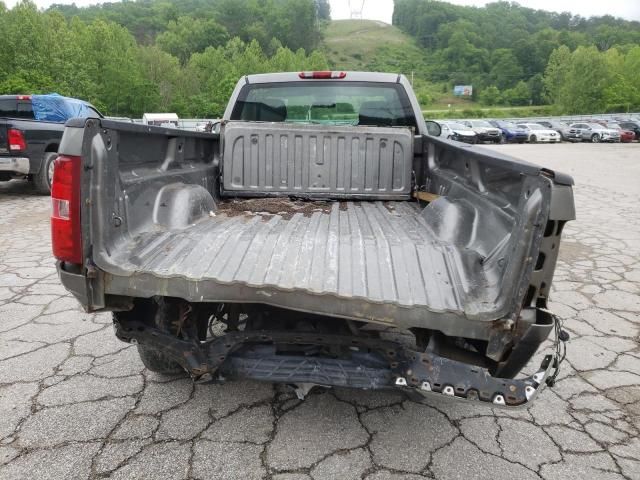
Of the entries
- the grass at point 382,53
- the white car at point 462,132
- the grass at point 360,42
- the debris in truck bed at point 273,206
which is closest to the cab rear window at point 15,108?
the debris in truck bed at point 273,206

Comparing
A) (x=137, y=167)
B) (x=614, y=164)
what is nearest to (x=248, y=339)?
(x=137, y=167)

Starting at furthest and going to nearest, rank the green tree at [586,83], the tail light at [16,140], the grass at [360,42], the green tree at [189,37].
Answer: the grass at [360,42]
the green tree at [189,37]
the green tree at [586,83]
the tail light at [16,140]

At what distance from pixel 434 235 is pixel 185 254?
4.57ft

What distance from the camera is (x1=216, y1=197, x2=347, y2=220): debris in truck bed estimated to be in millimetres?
3303

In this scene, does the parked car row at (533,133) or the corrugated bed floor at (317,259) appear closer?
the corrugated bed floor at (317,259)

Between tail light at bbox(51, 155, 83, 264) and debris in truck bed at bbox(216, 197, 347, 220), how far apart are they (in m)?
1.24

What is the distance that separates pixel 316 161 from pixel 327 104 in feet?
3.06

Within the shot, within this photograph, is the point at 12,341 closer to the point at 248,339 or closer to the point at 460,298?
the point at 248,339

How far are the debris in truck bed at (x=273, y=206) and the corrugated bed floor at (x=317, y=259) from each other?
0.38m

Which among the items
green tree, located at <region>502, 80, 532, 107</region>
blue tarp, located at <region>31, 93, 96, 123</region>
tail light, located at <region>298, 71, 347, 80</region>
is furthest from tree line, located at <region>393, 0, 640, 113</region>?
tail light, located at <region>298, 71, 347, 80</region>

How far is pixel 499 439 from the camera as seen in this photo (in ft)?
8.05

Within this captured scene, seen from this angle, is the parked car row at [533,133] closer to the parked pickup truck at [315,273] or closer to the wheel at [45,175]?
the wheel at [45,175]

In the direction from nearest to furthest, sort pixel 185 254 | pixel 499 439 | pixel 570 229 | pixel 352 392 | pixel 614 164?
pixel 185 254 < pixel 499 439 < pixel 352 392 < pixel 570 229 < pixel 614 164

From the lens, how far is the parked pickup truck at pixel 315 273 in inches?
73.6
